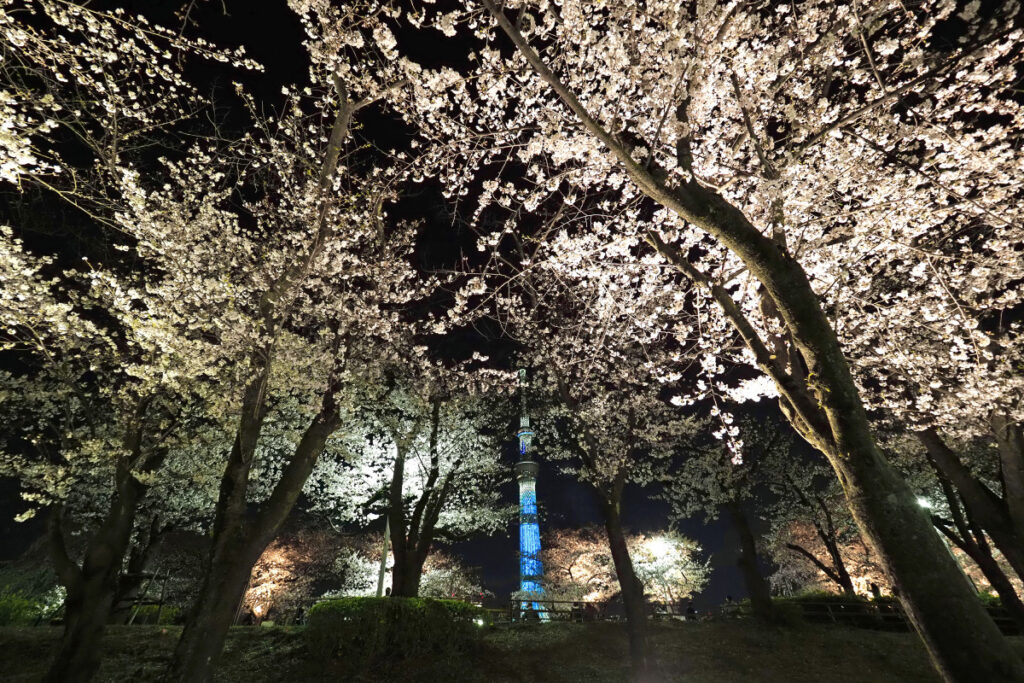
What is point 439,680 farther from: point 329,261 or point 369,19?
point 369,19

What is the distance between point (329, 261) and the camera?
39.7 feet

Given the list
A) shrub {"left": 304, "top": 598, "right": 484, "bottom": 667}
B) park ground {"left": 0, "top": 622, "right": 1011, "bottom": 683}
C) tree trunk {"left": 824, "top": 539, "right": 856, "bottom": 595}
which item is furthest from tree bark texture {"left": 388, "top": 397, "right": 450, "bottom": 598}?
tree trunk {"left": 824, "top": 539, "right": 856, "bottom": 595}

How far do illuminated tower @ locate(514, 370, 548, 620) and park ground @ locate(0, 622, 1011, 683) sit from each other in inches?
342

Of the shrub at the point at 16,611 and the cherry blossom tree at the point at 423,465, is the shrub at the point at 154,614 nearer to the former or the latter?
the shrub at the point at 16,611

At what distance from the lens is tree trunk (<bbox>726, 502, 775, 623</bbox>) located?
15.9 m

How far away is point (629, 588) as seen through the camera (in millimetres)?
11953

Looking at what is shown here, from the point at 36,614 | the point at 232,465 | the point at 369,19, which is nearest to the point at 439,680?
the point at 232,465

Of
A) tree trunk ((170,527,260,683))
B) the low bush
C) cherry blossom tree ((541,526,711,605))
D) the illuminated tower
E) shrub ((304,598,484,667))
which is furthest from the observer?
cherry blossom tree ((541,526,711,605))

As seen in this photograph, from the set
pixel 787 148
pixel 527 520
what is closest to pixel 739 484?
pixel 787 148

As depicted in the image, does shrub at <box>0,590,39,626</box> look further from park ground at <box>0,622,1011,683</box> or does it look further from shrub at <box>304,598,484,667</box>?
shrub at <box>304,598,484,667</box>

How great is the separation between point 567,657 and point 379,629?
19.0 feet

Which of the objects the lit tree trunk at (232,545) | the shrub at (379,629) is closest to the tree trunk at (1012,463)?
the shrub at (379,629)

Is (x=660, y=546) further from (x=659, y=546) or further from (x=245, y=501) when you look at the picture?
(x=245, y=501)

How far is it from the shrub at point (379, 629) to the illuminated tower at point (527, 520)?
31.1 ft
